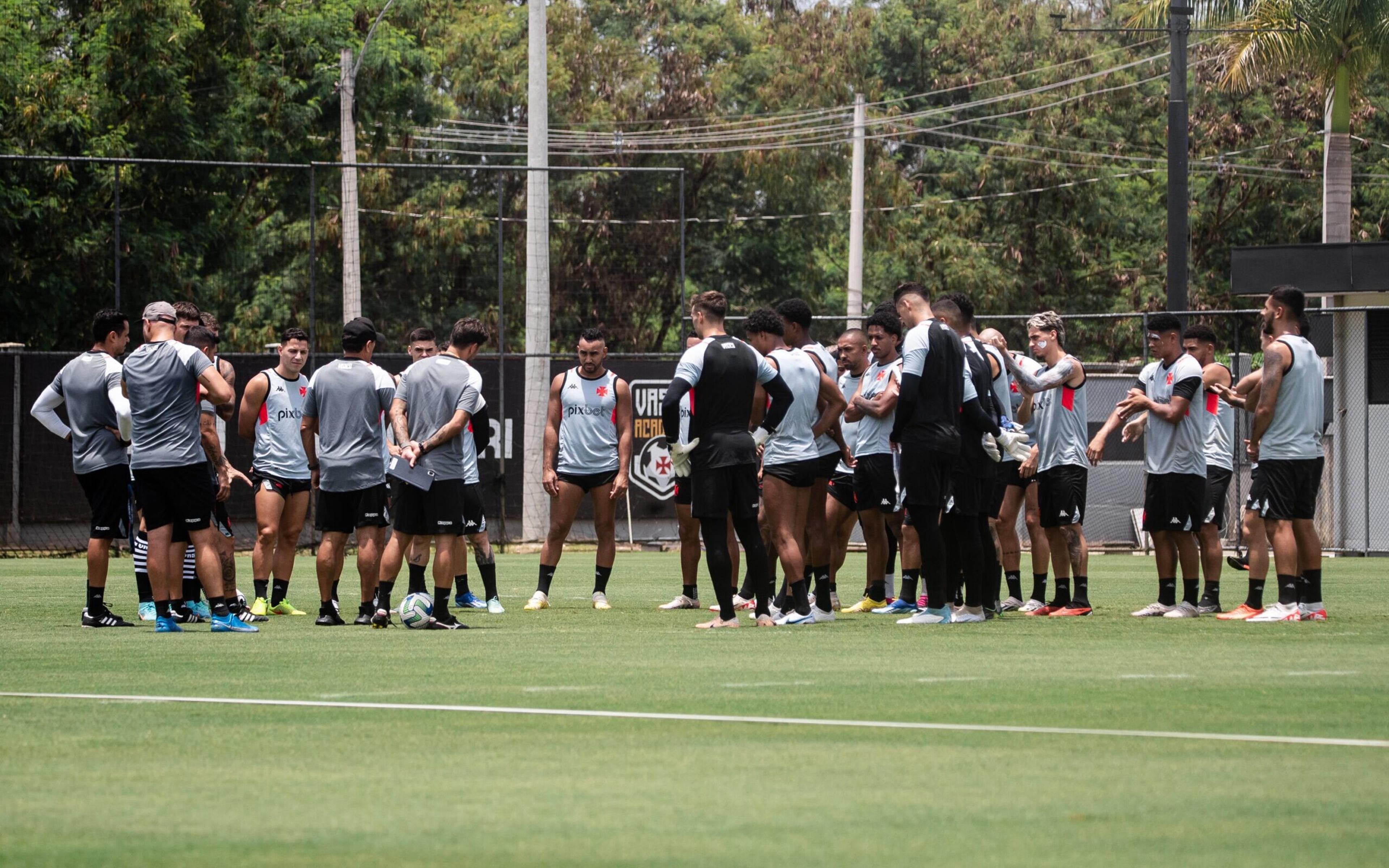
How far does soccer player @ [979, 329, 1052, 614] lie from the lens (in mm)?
14102

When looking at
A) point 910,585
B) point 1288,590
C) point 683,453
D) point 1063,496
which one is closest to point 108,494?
point 683,453

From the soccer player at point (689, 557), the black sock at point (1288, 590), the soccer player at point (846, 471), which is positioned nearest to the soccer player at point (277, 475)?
the soccer player at point (689, 557)

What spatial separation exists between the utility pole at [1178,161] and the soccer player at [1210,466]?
7.04 metres

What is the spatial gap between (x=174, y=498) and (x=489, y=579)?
3.33 meters

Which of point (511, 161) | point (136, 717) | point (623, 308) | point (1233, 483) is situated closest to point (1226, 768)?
point (136, 717)

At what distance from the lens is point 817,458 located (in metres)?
13.0

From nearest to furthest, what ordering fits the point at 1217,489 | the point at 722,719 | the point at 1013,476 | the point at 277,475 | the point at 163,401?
the point at 722,719
the point at 163,401
the point at 277,475
the point at 1013,476
the point at 1217,489

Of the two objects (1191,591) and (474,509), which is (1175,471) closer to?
(1191,591)

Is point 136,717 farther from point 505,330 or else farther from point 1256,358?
point 1256,358

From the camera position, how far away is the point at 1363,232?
4403 cm

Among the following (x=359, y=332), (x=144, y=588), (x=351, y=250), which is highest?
(x=351, y=250)

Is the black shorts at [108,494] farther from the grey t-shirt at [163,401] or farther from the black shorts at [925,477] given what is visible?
the black shorts at [925,477]

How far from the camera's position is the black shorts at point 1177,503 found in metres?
13.1

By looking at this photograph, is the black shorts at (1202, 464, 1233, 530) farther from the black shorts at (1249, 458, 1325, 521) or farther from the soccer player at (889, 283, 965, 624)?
the soccer player at (889, 283, 965, 624)
